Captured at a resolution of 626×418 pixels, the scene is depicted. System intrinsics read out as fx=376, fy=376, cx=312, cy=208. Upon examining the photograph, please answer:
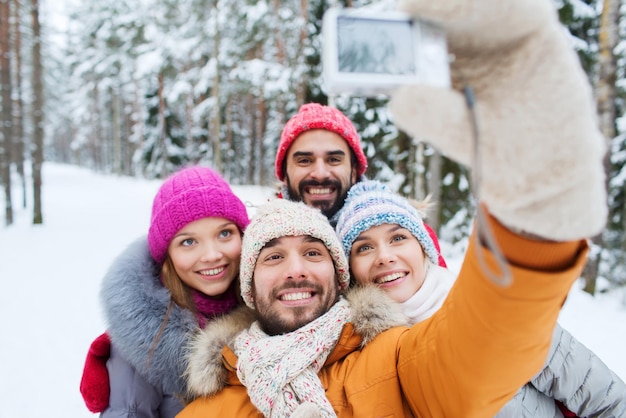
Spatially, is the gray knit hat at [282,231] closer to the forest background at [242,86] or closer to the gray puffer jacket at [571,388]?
the gray puffer jacket at [571,388]

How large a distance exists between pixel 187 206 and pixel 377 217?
1.19 m

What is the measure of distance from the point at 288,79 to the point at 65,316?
27.7ft

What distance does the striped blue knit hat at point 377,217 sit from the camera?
2262 millimetres

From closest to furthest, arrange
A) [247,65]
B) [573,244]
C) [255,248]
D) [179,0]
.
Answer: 1. [573,244]
2. [255,248]
3. [247,65]
4. [179,0]

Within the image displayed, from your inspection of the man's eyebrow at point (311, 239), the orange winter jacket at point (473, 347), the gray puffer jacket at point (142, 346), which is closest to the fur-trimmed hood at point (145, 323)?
the gray puffer jacket at point (142, 346)

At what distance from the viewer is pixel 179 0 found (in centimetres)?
1761

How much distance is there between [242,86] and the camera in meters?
14.0

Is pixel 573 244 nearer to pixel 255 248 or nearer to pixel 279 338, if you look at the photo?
pixel 279 338

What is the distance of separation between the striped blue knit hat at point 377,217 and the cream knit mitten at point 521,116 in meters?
1.39

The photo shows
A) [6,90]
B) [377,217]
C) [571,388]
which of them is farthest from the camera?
[6,90]

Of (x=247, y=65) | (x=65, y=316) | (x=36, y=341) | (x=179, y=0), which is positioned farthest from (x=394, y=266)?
(x=179, y=0)

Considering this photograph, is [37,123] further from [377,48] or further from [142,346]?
[377,48]

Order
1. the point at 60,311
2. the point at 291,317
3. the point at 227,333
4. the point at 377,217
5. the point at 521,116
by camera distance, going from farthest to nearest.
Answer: the point at 60,311 → the point at 377,217 → the point at 227,333 → the point at 291,317 → the point at 521,116

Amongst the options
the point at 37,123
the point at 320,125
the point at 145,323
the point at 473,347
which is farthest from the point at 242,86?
the point at 473,347
